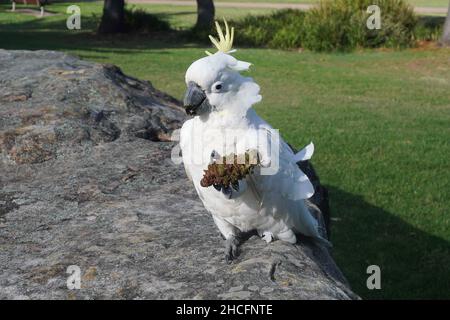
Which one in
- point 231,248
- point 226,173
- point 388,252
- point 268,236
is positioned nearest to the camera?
point 226,173

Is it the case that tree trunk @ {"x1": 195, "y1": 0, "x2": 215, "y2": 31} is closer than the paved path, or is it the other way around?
tree trunk @ {"x1": 195, "y1": 0, "x2": 215, "y2": 31}

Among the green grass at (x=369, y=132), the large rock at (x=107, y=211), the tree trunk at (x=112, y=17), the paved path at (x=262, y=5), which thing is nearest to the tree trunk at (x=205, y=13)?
the green grass at (x=369, y=132)

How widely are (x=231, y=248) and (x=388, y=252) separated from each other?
320cm

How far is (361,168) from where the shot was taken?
7.68 meters

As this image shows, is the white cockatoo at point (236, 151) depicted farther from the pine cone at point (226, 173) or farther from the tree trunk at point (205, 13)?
the tree trunk at point (205, 13)

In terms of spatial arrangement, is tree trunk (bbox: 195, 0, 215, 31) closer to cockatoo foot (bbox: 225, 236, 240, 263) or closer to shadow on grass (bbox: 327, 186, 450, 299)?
shadow on grass (bbox: 327, 186, 450, 299)

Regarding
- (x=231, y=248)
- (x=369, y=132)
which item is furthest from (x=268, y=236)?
(x=369, y=132)

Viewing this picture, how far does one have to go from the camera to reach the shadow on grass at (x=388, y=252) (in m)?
5.29

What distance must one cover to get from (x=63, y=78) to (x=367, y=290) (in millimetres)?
2666

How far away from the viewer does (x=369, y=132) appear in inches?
359

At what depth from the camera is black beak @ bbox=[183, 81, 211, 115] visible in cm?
282

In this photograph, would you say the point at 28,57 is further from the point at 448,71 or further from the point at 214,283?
the point at 448,71

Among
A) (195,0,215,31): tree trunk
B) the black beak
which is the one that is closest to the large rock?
the black beak

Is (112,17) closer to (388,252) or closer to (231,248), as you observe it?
(388,252)
